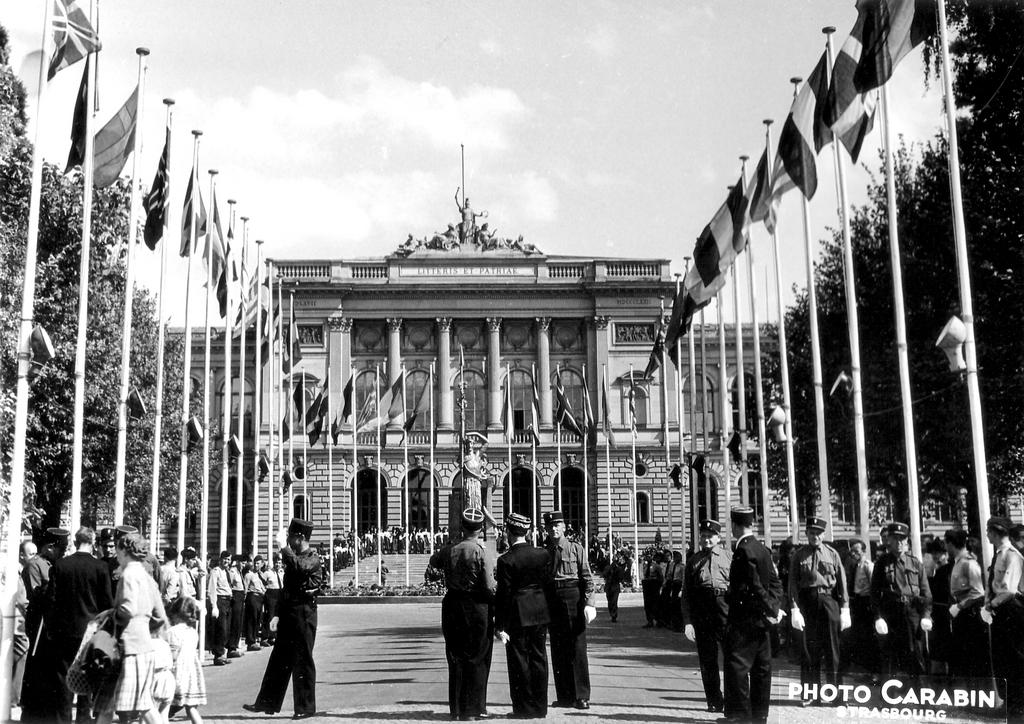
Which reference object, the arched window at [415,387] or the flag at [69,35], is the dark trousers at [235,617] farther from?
the arched window at [415,387]

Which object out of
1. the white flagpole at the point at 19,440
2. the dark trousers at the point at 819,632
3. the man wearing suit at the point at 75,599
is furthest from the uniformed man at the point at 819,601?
the white flagpole at the point at 19,440

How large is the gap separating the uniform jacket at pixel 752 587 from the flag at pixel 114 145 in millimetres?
13415

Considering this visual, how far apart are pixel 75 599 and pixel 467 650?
146 inches

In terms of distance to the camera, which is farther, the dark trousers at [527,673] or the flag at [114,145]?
the flag at [114,145]

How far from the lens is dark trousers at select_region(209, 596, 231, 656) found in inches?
841

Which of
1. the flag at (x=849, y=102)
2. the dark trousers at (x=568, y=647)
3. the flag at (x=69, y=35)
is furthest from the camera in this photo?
the flag at (x=849, y=102)

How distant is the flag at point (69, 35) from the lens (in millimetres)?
16562

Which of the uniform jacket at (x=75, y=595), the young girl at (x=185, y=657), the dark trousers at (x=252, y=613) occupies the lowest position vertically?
the dark trousers at (x=252, y=613)

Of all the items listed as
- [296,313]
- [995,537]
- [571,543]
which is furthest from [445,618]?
[296,313]

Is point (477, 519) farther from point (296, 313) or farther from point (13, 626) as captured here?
point (296, 313)

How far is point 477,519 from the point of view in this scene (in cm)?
1274

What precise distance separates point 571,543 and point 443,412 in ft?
178

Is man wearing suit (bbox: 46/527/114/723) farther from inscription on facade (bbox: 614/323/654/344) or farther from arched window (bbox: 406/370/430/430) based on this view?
inscription on facade (bbox: 614/323/654/344)

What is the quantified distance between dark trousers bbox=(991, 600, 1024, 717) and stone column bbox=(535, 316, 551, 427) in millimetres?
56093
